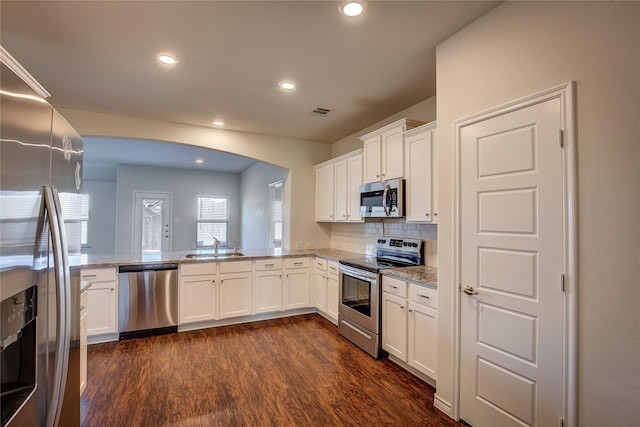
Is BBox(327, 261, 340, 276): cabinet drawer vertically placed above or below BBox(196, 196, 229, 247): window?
below

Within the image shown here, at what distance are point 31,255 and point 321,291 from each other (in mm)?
3476

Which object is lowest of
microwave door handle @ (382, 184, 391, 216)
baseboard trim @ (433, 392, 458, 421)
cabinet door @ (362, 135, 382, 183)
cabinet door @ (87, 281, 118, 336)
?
baseboard trim @ (433, 392, 458, 421)

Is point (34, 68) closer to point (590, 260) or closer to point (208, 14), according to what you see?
point (208, 14)

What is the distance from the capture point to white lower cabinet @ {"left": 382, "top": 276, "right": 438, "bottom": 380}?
8.10 ft

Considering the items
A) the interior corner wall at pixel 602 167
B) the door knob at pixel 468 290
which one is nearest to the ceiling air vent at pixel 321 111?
the interior corner wall at pixel 602 167

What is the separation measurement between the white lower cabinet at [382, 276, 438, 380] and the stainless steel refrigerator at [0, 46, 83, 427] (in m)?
2.26

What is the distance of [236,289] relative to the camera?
4.02 metres

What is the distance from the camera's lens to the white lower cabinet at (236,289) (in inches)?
155

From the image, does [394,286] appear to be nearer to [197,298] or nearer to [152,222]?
[197,298]

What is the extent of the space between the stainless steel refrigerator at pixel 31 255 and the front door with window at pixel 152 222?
22.6ft

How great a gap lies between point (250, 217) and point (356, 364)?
5.40m

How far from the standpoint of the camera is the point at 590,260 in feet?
4.89

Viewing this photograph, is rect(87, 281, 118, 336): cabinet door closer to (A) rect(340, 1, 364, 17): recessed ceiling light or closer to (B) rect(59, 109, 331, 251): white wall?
(B) rect(59, 109, 331, 251): white wall

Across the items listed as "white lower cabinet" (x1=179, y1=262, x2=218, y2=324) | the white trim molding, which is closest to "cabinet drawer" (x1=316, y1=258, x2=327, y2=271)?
"white lower cabinet" (x1=179, y1=262, x2=218, y2=324)
